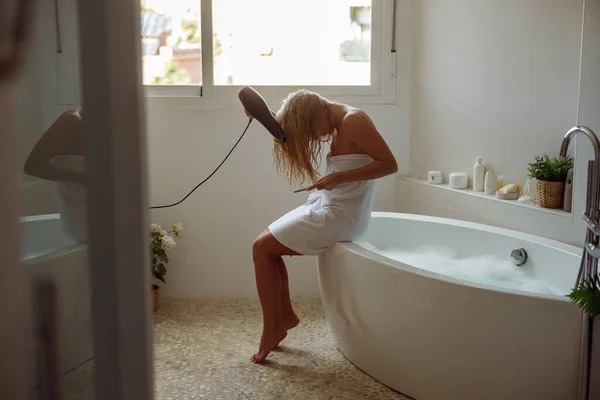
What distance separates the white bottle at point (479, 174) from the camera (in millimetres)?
3732

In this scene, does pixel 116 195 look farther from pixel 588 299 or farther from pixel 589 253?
pixel 589 253

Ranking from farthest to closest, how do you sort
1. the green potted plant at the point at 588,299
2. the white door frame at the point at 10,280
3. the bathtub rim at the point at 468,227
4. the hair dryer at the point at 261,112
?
the hair dryer at the point at 261,112 → the bathtub rim at the point at 468,227 → the green potted plant at the point at 588,299 → the white door frame at the point at 10,280

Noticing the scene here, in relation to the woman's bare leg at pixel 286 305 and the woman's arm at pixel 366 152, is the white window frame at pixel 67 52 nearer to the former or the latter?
the woman's arm at pixel 366 152

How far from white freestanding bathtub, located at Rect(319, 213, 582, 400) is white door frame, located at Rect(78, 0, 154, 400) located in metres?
1.79

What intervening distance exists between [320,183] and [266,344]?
0.78 metres

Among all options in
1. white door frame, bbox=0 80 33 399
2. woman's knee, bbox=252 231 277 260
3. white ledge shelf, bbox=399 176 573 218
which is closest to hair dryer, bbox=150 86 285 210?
woman's knee, bbox=252 231 277 260

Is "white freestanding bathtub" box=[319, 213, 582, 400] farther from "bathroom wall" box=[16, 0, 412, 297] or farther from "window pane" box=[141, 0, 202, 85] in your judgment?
"window pane" box=[141, 0, 202, 85]

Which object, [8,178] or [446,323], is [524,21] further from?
[8,178]

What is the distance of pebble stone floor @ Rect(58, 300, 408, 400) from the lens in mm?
2979

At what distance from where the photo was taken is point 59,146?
85cm

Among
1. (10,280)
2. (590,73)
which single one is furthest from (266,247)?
(10,280)

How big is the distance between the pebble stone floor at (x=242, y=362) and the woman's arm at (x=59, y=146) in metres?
2.23

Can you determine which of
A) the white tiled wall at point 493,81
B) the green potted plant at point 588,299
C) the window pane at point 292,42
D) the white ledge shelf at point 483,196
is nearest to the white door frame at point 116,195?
the green potted plant at point 588,299

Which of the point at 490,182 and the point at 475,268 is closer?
the point at 475,268
